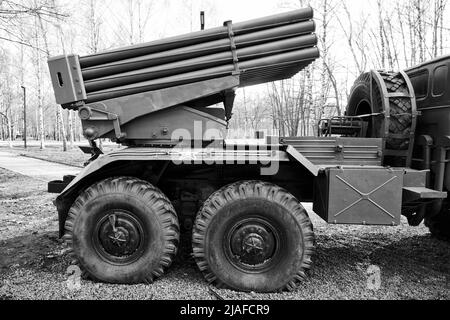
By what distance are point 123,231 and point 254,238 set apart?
52.8 inches

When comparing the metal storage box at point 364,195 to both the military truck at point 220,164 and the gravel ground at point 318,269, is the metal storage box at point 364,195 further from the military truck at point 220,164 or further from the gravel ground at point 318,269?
the gravel ground at point 318,269

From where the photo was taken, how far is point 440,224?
17.5 feet

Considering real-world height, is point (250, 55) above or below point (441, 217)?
above

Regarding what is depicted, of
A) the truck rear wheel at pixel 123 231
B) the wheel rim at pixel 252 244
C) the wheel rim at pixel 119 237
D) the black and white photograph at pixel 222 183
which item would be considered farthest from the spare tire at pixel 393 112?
the wheel rim at pixel 119 237

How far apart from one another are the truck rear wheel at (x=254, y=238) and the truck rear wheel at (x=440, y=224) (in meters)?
2.65

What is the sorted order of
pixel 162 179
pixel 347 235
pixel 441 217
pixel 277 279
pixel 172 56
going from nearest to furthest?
pixel 277 279 < pixel 172 56 < pixel 162 179 < pixel 441 217 < pixel 347 235

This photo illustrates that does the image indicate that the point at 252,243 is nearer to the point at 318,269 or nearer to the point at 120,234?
the point at 318,269

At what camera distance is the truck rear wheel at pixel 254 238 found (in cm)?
365

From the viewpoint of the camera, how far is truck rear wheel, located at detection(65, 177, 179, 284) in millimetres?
3709

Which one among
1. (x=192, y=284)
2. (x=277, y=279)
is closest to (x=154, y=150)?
(x=192, y=284)

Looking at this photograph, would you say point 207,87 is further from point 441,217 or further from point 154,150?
point 441,217

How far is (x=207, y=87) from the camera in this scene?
393cm

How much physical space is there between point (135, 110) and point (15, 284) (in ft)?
7.10

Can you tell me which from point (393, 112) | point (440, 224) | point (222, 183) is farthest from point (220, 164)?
point (440, 224)
